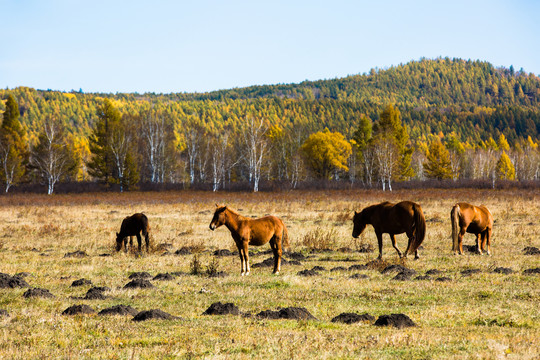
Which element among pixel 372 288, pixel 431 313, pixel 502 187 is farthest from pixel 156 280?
pixel 502 187

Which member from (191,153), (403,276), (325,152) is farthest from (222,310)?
(325,152)

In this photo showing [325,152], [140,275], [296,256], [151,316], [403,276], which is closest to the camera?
[151,316]

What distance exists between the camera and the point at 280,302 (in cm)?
966

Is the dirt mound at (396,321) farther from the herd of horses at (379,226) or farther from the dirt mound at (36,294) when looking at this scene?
the dirt mound at (36,294)

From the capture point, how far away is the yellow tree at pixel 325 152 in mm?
76562

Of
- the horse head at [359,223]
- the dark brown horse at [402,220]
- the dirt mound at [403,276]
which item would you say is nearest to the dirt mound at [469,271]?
the dirt mound at [403,276]

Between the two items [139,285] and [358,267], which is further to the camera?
[358,267]

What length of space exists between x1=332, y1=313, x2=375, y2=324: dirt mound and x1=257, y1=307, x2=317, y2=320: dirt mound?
411 mm

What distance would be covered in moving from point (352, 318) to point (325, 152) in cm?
6982

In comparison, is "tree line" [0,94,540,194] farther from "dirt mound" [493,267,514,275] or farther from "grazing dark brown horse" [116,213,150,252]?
"dirt mound" [493,267,514,275]

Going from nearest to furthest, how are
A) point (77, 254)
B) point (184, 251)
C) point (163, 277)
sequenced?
1. point (163, 277)
2. point (77, 254)
3. point (184, 251)

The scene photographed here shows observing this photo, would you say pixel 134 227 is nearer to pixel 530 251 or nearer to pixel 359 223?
pixel 359 223

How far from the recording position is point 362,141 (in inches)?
3105

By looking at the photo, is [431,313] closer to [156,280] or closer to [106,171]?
[156,280]
